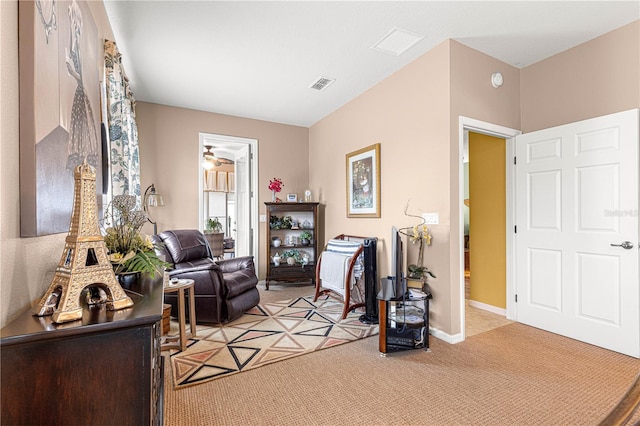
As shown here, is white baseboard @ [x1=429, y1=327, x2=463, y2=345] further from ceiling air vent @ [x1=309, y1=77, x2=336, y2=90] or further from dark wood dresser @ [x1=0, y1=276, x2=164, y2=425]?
ceiling air vent @ [x1=309, y1=77, x2=336, y2=90]

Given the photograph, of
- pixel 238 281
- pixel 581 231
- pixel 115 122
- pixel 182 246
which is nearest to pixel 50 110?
pixel 115 122

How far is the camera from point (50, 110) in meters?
1.06

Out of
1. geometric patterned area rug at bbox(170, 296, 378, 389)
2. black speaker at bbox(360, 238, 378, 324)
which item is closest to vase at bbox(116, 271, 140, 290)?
geometric patterned area rug at bbox(170, 296, 378, 389)

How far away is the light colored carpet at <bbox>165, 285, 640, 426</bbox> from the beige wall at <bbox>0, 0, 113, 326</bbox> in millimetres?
1242

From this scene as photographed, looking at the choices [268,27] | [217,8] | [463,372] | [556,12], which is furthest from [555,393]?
[217,8]

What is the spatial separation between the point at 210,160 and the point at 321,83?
14.2 feet

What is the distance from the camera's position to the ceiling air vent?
3.64 metres

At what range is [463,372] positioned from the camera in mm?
2236

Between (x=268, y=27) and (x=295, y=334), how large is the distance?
284cm

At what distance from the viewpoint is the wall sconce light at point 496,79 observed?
310 centimetres

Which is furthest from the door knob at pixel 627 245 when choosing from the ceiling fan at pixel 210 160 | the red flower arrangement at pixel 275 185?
the ceiling fan at pixel 210 160

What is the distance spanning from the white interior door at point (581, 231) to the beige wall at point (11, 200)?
3.78 m

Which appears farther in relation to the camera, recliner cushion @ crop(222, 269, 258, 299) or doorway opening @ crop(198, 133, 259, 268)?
doorway opening @ crop(198, 133, 259, 268)

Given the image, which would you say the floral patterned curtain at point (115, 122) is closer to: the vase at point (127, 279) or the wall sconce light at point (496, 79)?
the vase at point (127, 279)
